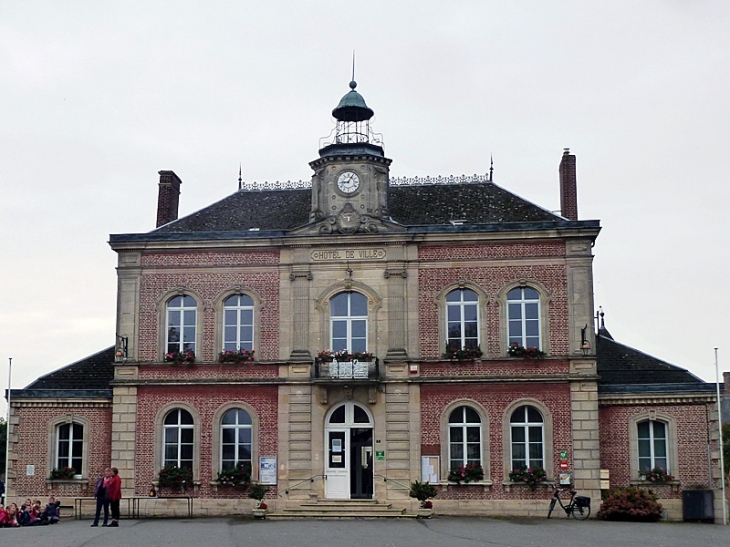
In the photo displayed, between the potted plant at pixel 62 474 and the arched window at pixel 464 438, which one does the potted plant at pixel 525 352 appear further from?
the potted plant at pixel 62 474

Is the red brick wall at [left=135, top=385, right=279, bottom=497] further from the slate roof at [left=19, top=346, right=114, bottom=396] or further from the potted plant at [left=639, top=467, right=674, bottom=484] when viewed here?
the potted plant at [left=639, top=467, right=674, bottom=484]

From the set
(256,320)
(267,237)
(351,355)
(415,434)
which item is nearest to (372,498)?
(415,434)

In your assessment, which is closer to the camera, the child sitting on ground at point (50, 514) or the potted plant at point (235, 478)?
the child sitting on ground at point (50, 514)

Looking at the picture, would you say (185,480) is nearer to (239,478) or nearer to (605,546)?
(239,478)

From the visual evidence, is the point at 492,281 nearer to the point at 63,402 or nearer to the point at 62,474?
the point at 63,402

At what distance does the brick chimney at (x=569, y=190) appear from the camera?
28969 mm

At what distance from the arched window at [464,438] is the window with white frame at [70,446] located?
9959 millimetres

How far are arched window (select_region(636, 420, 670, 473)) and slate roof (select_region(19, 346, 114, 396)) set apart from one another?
14.3 meters

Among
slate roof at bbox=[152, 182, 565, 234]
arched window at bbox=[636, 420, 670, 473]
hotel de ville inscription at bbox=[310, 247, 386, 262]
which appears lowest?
arched window at bbox=[636, 420, 670, 473]

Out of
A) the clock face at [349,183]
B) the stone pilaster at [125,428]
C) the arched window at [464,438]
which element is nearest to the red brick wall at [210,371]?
the stone pilaster at [125,428]

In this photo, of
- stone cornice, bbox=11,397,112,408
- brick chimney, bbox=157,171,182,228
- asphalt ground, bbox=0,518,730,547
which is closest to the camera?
asphalt ground, bbox=0,518,730,547

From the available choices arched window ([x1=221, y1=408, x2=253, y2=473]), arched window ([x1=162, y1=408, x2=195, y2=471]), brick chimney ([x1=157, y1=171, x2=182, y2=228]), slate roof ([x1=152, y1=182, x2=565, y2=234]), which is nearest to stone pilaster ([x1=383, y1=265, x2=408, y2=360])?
slate roof ([x1=152, y1=182, x2=565, y2=234])

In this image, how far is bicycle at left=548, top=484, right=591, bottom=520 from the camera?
2509cm

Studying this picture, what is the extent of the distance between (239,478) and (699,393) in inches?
472
